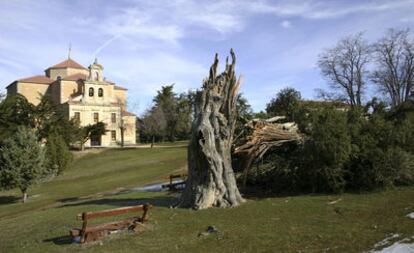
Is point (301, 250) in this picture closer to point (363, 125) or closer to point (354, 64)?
point (363, 125)

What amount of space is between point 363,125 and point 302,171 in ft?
10.5

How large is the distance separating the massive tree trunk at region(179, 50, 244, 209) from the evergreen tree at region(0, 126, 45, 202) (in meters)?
18.4

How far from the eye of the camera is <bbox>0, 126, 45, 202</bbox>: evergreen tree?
2989 cm

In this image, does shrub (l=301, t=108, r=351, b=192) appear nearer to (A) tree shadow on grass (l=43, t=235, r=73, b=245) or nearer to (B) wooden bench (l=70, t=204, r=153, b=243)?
(B) wooden bench (l=70, t=204, r=153, b=243)

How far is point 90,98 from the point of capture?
72125 mm

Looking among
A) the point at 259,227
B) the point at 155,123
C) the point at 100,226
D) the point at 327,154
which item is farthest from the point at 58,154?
Answer: the point at 259,227

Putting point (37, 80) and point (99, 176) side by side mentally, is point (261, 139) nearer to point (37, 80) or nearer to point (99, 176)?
point (99, 176)

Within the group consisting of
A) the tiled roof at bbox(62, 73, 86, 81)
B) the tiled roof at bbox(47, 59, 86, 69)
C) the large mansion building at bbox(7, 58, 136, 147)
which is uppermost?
the tiled roof at bbox(47, 59, 86, 69)

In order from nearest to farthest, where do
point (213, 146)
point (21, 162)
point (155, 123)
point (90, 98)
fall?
1. point (213, 146)
2. point (21, 162)
3. point (155, 123)
4. point (90, 98)

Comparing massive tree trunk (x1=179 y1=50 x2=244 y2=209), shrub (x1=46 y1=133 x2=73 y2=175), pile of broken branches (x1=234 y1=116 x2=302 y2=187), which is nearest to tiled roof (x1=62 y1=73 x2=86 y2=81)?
shrub (x1=46 y1=133 x2=73 y2=175)

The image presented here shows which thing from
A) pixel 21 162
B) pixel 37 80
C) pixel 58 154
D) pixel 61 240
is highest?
pixel 37 80

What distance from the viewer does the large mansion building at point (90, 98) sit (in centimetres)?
7131

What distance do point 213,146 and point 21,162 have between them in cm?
1973

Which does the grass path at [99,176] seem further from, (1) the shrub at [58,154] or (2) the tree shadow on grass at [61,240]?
(2) the tree shadow on grass at [61,240]
